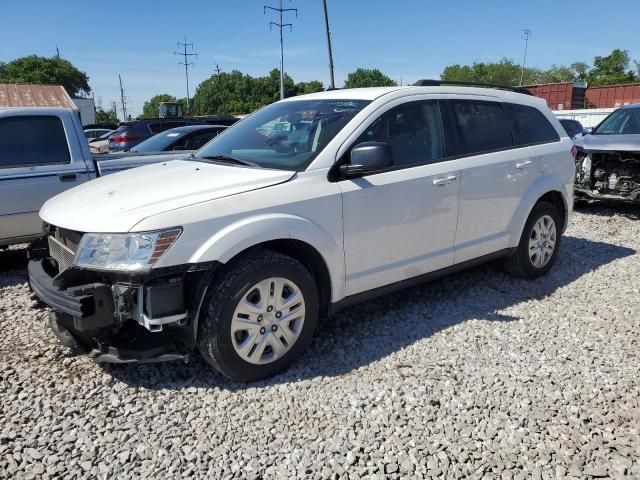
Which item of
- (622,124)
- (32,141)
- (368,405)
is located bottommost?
(368,405)

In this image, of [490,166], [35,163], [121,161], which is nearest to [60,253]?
[35,163]

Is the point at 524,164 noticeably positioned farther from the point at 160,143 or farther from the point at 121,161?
the point at 160,143

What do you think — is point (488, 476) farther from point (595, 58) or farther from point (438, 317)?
point (595, 58)

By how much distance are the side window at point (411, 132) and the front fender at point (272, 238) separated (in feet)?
2.55

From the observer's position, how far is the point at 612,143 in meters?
8.01

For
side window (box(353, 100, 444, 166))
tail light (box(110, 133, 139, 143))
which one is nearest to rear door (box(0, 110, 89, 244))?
side window (box(353, 100, 444, 166))

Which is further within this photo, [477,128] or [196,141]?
[196,141]

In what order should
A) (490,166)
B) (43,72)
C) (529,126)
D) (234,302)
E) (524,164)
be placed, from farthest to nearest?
(43,72), (529,126), (524,164), (490,166), (234,302)

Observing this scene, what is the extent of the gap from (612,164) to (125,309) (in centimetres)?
779

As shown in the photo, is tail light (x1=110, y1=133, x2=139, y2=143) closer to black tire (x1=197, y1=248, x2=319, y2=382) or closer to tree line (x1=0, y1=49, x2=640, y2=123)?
black tire (x1=197, y1=248, x2=319, y2=382)

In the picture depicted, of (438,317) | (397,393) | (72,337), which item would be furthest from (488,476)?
(72,337)

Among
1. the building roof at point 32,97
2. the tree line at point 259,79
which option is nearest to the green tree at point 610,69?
the tree line at point 259,79

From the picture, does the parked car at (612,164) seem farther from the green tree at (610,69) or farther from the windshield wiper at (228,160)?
the green tree at (610,69)

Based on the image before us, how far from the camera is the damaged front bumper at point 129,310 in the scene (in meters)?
2.87
